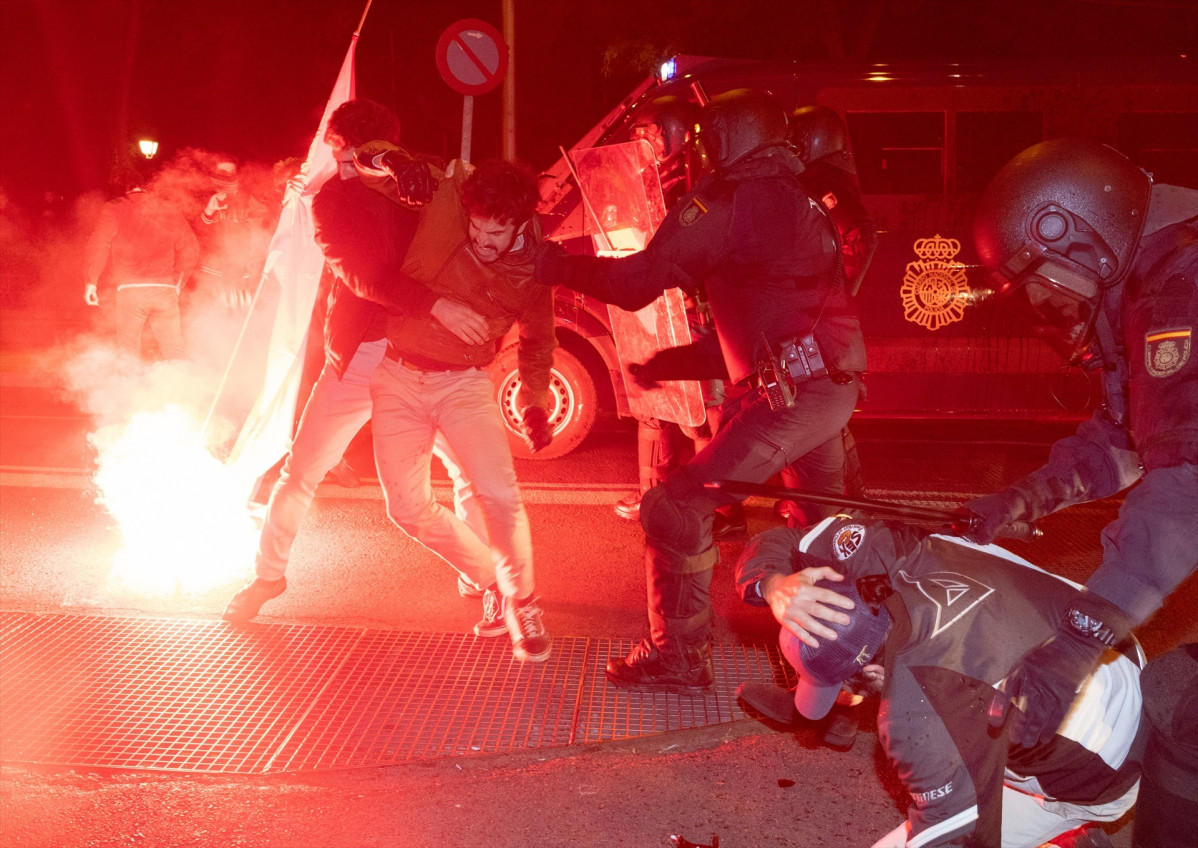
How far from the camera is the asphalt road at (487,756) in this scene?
3.01 m

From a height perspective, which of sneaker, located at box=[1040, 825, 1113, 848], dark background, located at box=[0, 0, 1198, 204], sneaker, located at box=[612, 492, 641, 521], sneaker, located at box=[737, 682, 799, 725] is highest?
dark background, located at box=[0, 0, 1198, 204]

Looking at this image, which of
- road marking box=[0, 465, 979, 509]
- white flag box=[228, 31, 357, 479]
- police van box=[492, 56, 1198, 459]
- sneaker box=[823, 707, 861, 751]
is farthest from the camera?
police van box=[492, 56, 1198, 459]

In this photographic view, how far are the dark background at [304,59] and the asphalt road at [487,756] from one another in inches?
474

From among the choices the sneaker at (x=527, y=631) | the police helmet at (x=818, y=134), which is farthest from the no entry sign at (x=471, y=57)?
the sneaker at (x=527, y=631)

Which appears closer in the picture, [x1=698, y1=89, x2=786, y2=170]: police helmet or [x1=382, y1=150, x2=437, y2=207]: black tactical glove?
[x1=698, y1=89, x2=786, y2=170]: police helmet

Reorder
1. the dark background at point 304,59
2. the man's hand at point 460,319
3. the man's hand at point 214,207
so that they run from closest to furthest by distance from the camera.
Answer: the man's hand at point 460,319 < the man's hand at point 214,207 < the dark background at point 304,59

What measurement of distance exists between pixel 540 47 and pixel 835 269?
18507mm

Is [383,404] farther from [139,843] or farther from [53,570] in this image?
[53,570]

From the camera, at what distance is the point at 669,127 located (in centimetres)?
552

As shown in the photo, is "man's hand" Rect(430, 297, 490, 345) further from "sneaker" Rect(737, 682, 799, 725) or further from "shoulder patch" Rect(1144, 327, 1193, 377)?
"shoulder patch" Rect(1144, 327, 1193, 377)

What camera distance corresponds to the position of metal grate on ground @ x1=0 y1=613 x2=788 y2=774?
3.42 meters

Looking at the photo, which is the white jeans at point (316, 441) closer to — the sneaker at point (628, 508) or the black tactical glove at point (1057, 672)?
the sneaker at point (628, 508)

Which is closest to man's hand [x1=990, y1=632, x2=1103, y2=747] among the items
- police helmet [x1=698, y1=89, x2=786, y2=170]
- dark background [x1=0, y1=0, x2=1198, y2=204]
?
police helmet [x1=698, y1=89, x2=786, y2=170]

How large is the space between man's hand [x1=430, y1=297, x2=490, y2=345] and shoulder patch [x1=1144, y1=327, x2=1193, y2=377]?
7.92 ft
